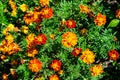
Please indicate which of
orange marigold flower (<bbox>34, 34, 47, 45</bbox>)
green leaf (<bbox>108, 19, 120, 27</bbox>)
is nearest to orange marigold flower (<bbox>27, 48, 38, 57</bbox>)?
orange marigold flower (<bbox>34, 34, 47, 45</bbox>)

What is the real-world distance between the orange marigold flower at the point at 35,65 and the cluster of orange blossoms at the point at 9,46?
1.32ft

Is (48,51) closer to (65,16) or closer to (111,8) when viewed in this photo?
(65,16)

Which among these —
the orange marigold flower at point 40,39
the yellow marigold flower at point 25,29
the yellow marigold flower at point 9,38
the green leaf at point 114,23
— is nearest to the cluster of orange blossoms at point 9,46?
the yellow marigold flower at point 9,38

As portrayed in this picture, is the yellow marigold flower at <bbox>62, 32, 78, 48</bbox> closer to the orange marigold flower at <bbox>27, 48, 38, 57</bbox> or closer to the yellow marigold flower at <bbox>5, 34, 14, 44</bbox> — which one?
the orange marigold flower at <bbox>27, 48, 38, 57</bbox>

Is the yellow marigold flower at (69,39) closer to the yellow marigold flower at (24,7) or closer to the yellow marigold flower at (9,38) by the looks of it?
the yellow marigold flower at (9,38)

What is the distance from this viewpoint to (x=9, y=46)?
153 inches

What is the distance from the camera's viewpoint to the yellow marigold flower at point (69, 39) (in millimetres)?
3564

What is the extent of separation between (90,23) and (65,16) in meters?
0.31

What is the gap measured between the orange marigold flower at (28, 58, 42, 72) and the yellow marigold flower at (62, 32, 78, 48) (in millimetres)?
341

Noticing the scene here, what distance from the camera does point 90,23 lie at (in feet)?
13.2

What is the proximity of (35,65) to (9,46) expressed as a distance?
505 mm

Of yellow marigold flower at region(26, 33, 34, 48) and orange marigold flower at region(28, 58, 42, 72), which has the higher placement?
yellow marigold flower at region(26, 33, 34, 48)

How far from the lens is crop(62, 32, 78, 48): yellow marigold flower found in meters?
3.56

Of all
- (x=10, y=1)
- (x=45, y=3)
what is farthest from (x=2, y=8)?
(x=45, y=3)
